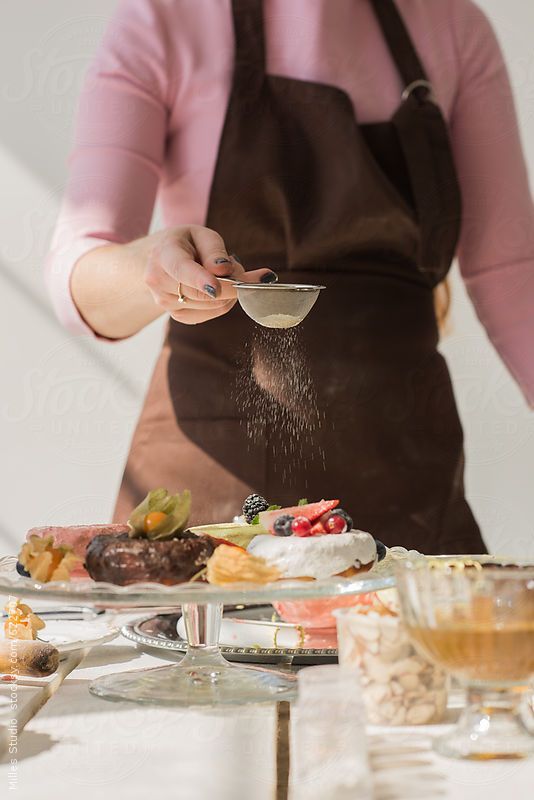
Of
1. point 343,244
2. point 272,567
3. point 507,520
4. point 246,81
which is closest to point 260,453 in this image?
point 343,244

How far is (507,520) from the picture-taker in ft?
5.96

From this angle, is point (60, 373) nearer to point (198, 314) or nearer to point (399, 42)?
point (198, 314)

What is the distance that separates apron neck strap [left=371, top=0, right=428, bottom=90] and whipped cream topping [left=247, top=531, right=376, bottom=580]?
1.11 metres

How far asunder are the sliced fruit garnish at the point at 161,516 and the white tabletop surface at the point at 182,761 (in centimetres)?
13

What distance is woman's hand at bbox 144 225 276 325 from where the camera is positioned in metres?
1.22

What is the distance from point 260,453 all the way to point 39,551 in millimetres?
906

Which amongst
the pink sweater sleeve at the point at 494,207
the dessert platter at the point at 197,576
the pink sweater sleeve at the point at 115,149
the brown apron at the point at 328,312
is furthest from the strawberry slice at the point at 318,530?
the pink sweater sleeve at the point at 494,207

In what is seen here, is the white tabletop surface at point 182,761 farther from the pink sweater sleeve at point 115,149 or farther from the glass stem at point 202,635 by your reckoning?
the pink sweater sleeve at point 115,149

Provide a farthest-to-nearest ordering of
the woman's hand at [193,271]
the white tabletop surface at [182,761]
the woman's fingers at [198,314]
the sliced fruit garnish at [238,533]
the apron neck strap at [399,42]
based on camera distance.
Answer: the apron neck strap at [399,42], the woman's fingers at [198,314], the woman's hand at [193,271], the sliced fruit garnish at [238,533], the white tabletop surface at [182,761]

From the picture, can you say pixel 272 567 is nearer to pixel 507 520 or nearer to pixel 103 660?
pixel 103 660

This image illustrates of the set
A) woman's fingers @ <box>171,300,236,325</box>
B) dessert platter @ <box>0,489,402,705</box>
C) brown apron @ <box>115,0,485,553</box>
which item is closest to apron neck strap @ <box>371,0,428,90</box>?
brown apron @ <box>115,0,485,553</box>

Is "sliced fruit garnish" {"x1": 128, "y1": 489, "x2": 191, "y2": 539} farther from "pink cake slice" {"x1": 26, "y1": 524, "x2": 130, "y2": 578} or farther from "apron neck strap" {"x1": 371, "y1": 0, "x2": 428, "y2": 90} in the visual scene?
"apron neck strap" {"x1": 371, "y1": 0, "x2": 428, "y2": 90}

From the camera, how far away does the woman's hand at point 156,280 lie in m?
1.24

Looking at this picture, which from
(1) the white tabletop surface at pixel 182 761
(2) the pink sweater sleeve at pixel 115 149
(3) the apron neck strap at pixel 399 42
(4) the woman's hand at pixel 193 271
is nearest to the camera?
(1) the white tabletop surface at pixel 182 761
